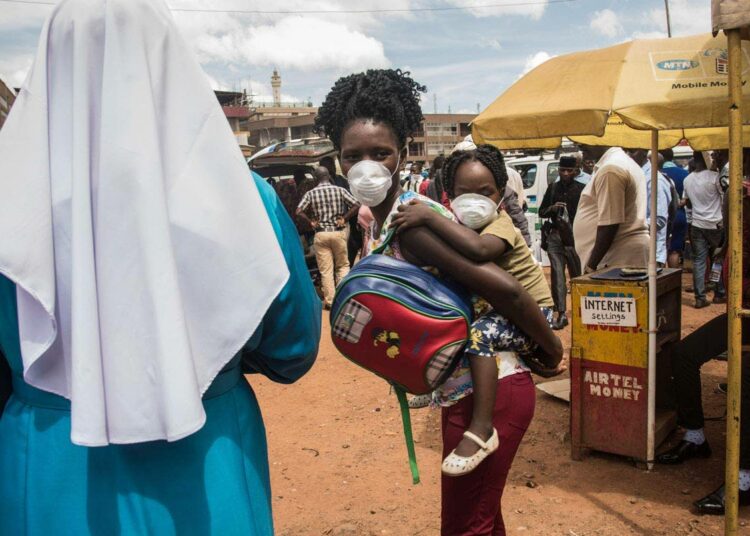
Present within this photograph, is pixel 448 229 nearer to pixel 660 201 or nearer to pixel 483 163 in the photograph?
pixel 483 163

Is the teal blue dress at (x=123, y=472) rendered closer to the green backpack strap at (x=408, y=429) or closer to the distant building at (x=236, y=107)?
the green backpack strap at (x=408, y=429)

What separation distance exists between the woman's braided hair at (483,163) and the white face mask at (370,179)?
31cm

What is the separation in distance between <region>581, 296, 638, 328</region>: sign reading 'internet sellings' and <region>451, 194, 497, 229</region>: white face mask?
223cm

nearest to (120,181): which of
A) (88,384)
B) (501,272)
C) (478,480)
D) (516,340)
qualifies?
(88,384)

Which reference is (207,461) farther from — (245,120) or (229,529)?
(245,120)

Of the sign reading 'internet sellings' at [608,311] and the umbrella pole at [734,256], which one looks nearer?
the umbrella pole at [734,256]

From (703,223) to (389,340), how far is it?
7922 millimetres

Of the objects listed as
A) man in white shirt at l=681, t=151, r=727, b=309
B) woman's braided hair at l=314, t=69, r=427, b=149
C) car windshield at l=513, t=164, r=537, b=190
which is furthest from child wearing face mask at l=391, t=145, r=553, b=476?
car windshield at l=513, t=164, r=537, b=190

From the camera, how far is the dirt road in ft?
11.5

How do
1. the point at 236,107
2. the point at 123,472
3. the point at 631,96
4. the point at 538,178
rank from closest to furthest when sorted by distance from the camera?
1. the point at 123,472
2. the point at 631,96
3. the point at 538,178
4. the point at 236,107

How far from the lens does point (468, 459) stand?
1903 mm

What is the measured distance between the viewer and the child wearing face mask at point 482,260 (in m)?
1.87

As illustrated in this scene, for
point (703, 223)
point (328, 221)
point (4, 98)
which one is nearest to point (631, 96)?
point (4, 98)

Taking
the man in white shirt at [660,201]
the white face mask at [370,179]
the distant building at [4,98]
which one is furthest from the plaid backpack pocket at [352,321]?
the man in white shirt at [660,201]
